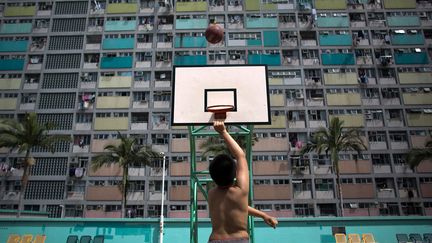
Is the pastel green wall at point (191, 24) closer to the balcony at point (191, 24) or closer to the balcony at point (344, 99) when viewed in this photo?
the balcony at point (191, 24)

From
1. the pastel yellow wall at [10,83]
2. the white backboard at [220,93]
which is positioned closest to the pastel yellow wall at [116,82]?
the pastel yellow wall at [10,83]

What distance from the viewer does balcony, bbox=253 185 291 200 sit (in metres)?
35.5

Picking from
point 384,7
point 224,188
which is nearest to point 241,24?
point 384,7

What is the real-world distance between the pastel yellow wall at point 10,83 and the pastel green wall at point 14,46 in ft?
12.9

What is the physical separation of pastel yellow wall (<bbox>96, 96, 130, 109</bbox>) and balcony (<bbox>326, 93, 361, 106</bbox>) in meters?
22.5

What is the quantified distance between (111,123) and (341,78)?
26.0 meters

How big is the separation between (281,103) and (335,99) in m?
5.98

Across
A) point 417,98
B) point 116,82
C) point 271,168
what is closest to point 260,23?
point 271,168

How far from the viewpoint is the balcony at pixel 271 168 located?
36.4 m

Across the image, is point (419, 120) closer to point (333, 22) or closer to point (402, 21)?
point (402, 21)

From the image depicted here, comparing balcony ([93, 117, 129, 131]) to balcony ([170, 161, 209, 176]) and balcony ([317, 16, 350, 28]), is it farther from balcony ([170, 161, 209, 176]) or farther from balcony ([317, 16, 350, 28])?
balcony ([317, 16, 350, 28])

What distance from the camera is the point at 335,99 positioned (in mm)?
39188

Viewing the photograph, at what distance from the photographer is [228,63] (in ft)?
134

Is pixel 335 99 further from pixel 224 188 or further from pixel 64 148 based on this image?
pixel 224 188
